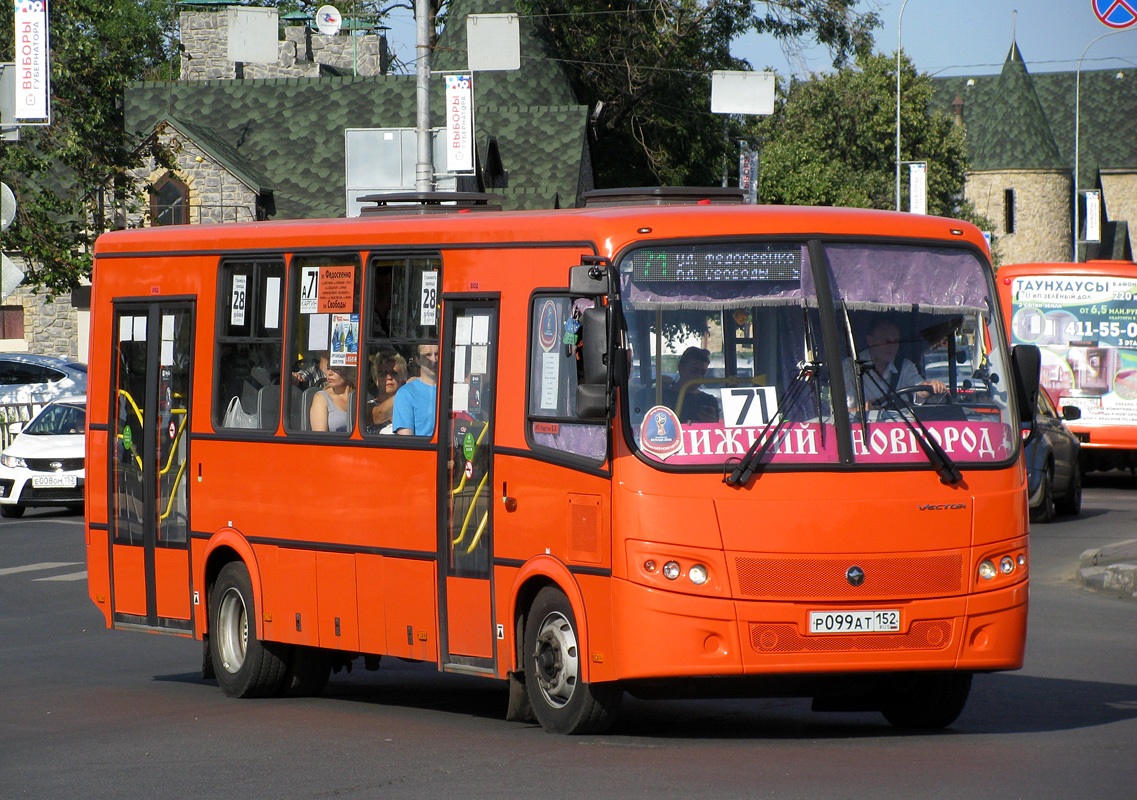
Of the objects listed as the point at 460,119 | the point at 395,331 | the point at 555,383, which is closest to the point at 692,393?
the point at 555,383

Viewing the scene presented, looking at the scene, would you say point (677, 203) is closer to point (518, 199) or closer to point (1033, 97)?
point (518, 199)

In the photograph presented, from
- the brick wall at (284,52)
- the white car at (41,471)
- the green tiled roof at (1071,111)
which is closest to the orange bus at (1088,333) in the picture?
the white car at (41,471)

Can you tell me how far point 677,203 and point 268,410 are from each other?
286cm

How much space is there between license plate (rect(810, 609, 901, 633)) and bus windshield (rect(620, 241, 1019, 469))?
0.70 meters

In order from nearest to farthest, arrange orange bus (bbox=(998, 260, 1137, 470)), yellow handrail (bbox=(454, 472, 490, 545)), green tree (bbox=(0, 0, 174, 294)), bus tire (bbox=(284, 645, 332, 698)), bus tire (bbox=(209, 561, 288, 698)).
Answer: yellow handrail (bbox=(454, 472, 490, 545))
bus tire (bbox=(209, 561, 288, 698))
bus tire (bbox=(284, 645, 332, 698))
orange bus (bbox=(998, 260, 1137, 470))
green tree (bbox=(0, 0, 174, 294))

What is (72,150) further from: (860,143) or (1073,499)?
(860,143)

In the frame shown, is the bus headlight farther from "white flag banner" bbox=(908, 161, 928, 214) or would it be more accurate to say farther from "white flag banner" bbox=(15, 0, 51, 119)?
"white flag banner" bbox=(908, 161, 928, 214)

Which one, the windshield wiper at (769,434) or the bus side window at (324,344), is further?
the bus side window at (324,344)

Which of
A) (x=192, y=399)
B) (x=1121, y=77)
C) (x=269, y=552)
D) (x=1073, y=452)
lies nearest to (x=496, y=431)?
(x=269, y=552)

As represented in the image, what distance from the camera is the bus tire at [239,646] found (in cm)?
1133

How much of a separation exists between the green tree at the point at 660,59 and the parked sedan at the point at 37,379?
14525 mm

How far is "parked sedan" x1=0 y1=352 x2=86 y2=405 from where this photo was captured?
1268 inches

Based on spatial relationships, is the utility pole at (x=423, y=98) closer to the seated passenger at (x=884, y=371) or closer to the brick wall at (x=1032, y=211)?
the seated passenger at (x=884, y=371)

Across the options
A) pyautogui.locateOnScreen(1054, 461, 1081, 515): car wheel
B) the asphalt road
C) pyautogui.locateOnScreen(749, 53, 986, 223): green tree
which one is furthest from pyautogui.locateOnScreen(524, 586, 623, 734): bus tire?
pyautogui.locateOnScreen(749, 53, 986, 223): green tree
